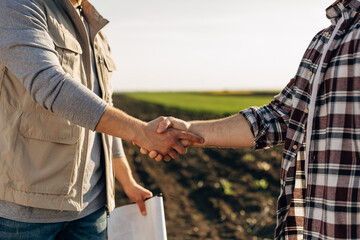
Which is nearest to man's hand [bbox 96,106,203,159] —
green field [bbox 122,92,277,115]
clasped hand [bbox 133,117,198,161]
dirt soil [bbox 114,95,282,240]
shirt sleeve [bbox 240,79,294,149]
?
clasped hand [bbox 133,117,198,161]

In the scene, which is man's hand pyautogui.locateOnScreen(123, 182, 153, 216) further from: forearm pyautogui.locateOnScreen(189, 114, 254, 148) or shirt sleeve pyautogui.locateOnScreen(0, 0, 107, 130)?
shirt sleeve pyautogui.locateOnScreen(0, 0, 107, 130)

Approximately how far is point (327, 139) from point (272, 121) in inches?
21.7

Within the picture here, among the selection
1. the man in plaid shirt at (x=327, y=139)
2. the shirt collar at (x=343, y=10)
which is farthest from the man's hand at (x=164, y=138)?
the shirt collar at (x=343, y=10)

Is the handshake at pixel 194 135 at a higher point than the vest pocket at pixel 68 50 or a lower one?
lower

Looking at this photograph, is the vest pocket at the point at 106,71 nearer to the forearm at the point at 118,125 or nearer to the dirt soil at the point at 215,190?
the forearm at the point at 118,125

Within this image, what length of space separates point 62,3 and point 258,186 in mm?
3972

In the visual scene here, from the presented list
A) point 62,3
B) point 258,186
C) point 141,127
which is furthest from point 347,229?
point 258,186

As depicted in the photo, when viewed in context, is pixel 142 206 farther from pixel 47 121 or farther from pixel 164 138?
pixel 47 121

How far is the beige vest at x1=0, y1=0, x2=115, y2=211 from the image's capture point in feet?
6.05

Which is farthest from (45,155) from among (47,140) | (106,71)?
(106,71)

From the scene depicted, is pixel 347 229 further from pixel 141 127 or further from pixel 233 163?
pixel 233 163

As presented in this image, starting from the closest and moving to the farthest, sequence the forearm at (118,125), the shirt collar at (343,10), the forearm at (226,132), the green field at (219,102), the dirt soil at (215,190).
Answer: the shirt collar at (343,10)
the forearm at (118,125)
the forearm at (226,132)
the dirt soil at (215,190)
the green field at (219,102)

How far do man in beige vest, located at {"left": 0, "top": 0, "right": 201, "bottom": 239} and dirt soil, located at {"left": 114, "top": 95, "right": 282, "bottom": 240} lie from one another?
2391 millimetres

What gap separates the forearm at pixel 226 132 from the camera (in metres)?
2.21
